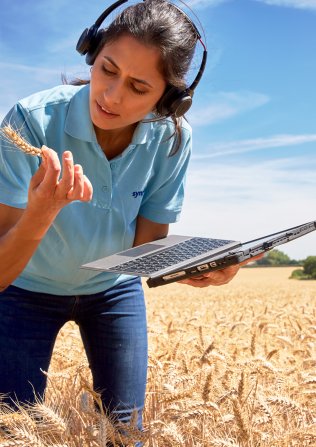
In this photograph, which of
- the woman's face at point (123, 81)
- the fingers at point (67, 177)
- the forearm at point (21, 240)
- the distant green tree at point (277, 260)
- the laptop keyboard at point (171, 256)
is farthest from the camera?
the distant green tree at point (277, 260)

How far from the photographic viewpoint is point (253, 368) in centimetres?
372

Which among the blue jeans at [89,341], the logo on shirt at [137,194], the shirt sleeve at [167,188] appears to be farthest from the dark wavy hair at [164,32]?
the blue jeans at [89,341]

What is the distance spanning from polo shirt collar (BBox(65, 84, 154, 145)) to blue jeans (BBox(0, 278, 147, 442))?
2.35 feet

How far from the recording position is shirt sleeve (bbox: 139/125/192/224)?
3.10 m

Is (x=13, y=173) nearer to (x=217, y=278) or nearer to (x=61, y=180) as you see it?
(x=61, y=180)

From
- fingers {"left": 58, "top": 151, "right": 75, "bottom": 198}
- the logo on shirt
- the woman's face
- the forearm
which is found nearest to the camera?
fingers {"left": 58, "top": 151, "right": 75, "bottom": 198}

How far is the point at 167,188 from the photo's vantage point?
3191 mm

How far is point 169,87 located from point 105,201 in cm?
Result: 57

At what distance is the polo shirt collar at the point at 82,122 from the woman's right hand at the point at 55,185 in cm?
69

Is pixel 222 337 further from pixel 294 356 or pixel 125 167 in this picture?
pixel 125 167

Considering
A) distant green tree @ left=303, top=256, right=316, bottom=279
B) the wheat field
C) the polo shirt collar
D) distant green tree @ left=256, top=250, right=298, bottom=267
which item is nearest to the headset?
the polo shirt collar

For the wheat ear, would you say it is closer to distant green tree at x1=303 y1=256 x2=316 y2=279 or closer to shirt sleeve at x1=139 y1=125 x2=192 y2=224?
shirt sleeve at x1=139 y1=125 x2=192 y2=224

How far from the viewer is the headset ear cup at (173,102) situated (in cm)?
276

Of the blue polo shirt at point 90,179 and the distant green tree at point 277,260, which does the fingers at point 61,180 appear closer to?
the blue polo shirt at point 90,179
